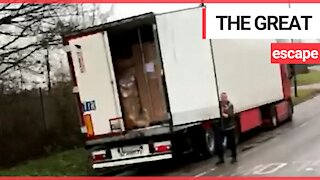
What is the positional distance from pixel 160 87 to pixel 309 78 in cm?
156

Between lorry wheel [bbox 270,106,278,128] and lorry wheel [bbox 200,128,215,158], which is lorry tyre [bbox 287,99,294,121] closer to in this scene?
lorry wheel [bbox 270,106,278,128]

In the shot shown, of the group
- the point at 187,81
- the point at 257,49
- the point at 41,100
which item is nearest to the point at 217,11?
the point at 257,49

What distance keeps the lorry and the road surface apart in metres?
0.15

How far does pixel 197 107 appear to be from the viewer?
24.8ft

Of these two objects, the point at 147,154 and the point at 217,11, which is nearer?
the point at 217,11

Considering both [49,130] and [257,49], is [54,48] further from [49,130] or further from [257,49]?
[257,49]

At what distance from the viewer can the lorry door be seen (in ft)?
25.3

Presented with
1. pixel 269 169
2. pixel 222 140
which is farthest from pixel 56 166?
pixel 269 169

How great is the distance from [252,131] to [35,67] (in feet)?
7.12

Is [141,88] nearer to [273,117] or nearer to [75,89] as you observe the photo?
[75,89]

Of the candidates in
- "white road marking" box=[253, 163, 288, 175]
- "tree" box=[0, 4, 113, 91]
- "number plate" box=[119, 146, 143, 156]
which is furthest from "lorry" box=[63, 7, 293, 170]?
"white road marking" box=[253, 163, 288, 175]

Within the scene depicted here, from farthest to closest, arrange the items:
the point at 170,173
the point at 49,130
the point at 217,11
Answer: the point at 49,130
the point at 170,173
the point at 217,11

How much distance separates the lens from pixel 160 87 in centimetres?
773

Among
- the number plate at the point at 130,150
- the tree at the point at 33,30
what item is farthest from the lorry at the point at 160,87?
the tree at the point at 33,30
